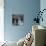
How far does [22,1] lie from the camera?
5.17 metres

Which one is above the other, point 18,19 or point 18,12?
point 18,12

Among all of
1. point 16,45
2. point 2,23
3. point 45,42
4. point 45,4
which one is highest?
point 45,4

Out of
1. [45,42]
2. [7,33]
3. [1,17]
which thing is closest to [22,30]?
[7,33]

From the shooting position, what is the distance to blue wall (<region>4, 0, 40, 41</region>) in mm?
5141

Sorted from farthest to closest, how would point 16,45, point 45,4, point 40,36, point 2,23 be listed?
1. point 2,23
2. point 45,4
3. point 16,45
4. point 40,36

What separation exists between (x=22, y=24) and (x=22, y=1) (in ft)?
3.06

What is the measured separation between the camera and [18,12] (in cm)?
519

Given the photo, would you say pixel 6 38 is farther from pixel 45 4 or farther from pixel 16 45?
pixel 45 4

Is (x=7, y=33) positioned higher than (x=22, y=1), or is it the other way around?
(x=22, y=1)

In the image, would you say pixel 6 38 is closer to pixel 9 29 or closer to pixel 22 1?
pixel 9 29

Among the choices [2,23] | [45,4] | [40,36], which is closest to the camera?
[40,36]

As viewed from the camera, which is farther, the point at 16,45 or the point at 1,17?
the point at 1,17

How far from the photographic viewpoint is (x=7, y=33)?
16.9 ft

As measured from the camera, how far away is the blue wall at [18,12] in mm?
5141
